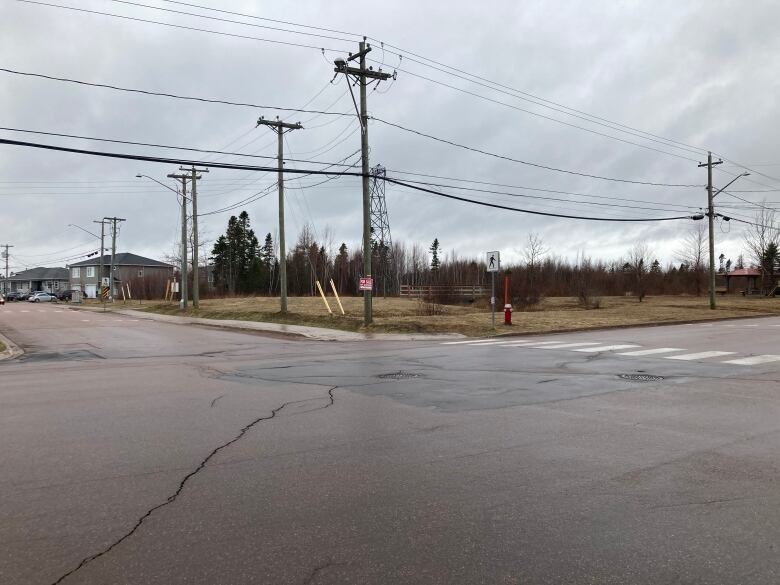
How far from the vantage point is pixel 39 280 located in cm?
12150

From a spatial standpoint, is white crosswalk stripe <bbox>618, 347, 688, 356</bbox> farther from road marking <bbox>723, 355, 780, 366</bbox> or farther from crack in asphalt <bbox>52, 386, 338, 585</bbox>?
crack in asphalt <bbox>52, 386, 338, 585</bbox>

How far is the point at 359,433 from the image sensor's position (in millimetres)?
6727

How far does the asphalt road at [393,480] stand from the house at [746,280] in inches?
2940

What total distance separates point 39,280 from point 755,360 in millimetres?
135897

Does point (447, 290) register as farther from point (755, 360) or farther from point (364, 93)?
point (755, 360)

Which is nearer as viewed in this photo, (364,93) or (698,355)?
(698,355)

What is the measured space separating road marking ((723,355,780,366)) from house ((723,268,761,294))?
6710 centimetres

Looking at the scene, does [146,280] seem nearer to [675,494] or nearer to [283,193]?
[283,193]

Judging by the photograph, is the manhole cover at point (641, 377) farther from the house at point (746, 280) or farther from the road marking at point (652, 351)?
the house at point (746, 280)

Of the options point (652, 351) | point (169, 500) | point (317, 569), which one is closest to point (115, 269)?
point (652, 351)

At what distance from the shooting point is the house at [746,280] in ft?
245

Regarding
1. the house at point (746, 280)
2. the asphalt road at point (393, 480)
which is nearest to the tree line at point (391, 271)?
A: the house at point (746, 280)

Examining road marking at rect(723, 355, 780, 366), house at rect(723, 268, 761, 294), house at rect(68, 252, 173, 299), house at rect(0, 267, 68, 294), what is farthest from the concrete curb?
house at rect(0, 267, 68, 294)

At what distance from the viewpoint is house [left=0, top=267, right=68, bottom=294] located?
393ft
